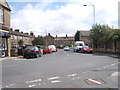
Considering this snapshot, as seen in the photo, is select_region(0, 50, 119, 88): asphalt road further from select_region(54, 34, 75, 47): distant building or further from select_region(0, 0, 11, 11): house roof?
select_region(54, 34, 75, 47): distant building

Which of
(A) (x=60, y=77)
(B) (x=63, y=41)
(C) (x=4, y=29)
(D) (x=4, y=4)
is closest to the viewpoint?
(A) (x=60, y=77)

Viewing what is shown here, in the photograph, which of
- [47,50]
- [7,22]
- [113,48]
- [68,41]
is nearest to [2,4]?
[7,22]

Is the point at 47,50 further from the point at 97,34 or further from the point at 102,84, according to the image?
the point at 102,84

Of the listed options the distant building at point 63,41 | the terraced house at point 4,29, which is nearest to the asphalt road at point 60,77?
the terraced house at point 4,29

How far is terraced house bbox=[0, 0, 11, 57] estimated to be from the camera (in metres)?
22.3

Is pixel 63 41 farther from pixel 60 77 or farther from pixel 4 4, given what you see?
pixel 60 77

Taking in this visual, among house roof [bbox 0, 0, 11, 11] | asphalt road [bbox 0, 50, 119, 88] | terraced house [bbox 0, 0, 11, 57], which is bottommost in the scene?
asphalt road [bbox 0, 50, 119, 88]

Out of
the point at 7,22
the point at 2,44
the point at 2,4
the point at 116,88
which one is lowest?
the point at 116,88

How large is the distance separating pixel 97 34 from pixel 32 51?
19933 millimetres

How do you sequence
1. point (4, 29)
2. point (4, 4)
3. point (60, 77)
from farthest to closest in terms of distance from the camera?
point (4, 4), point (4, 29), point (60, 77)

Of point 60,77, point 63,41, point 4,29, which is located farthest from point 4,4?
point 63,41

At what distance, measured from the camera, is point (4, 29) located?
74.5ft

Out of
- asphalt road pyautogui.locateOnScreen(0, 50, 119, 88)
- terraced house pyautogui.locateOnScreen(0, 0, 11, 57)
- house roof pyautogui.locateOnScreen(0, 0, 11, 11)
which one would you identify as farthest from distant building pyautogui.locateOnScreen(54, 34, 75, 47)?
asphalt road pyautogui.locateOnScreen(0, 50, 119, 88)

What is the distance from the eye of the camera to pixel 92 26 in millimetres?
39875
